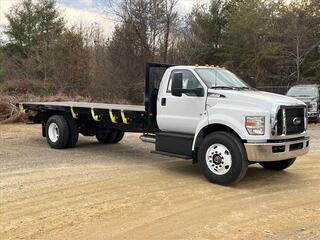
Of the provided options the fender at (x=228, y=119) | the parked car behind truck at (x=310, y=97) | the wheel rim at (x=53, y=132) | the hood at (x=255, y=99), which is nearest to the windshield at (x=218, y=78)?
the hood at (x=255, y=99)

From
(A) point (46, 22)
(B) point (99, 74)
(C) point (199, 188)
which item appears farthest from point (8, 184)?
(A) point (46, 22)

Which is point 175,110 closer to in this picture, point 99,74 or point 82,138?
point 82,138

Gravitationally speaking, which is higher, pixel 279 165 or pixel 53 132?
pixel 53 132

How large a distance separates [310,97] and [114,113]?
42.9 ft

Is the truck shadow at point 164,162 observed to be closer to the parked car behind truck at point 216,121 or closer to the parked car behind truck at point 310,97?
the parked car behind truck at point 216,121

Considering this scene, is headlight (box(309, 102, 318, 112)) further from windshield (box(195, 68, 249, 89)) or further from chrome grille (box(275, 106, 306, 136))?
chrome grille (box(275, 106, 306, 136))

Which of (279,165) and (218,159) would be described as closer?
(218,159)

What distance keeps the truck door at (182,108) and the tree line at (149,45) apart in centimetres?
1572

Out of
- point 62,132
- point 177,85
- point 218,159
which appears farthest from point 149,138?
point 62,132

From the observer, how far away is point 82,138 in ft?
46.5

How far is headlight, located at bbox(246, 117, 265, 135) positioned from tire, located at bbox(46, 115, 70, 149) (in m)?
5.42

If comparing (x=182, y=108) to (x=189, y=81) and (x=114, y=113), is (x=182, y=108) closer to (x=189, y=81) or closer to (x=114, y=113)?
(x=189, y=81)

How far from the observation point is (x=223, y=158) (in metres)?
7.86

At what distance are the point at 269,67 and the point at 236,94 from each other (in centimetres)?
2497
